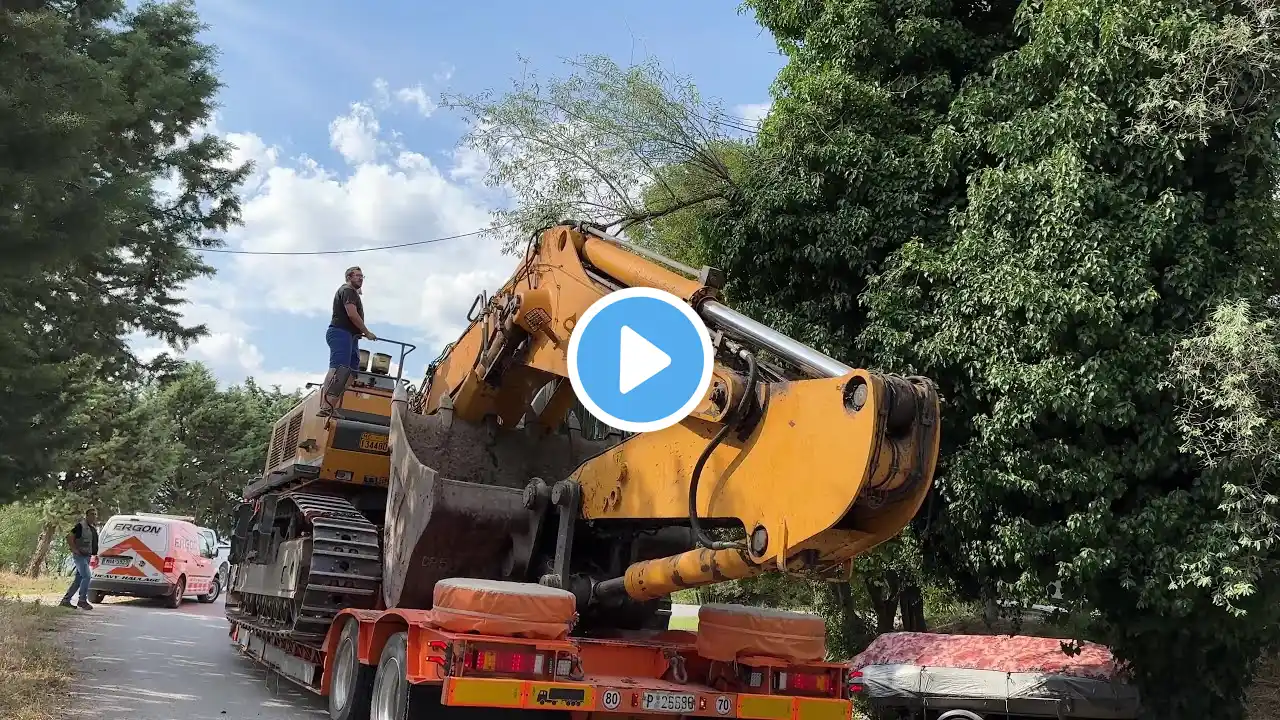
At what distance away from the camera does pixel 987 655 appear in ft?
32.0

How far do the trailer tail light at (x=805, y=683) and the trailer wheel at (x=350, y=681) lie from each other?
272 centimetres

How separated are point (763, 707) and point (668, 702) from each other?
2.02 ft

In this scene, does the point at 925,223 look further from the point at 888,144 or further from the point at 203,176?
the point at 203,176

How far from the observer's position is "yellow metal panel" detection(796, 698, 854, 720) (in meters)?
5.78

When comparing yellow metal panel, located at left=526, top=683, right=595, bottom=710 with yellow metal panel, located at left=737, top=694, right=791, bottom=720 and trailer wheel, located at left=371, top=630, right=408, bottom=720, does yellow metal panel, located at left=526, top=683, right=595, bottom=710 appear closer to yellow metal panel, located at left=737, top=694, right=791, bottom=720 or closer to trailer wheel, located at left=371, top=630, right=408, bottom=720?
yellow metal panel, located at left=737, top=694, right=791, bottom=720

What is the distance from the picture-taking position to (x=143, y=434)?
96.3 feet

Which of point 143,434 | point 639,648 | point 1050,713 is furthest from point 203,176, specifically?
point 143,434

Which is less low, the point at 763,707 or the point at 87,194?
the point at 87,194

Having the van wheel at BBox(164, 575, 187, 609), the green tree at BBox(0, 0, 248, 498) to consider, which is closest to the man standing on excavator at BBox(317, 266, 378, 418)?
the green tree at BBox(0, 0, 248, 498)

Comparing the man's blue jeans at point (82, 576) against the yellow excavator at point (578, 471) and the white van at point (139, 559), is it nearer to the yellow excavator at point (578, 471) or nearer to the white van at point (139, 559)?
the white van at point (139, 559)

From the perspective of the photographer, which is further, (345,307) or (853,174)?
(853,174)
